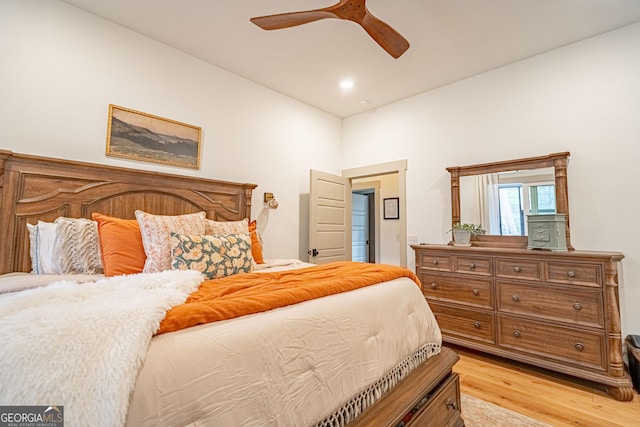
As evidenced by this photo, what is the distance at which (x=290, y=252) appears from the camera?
366cm

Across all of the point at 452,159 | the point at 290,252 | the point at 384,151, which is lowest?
the point at 290,252

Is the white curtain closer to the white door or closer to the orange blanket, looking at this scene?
the orange blanket

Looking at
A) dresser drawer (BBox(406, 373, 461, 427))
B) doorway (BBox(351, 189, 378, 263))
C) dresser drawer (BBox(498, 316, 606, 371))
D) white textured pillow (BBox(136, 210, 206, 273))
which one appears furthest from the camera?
doorway (BBox(351, 189, 378, 263))

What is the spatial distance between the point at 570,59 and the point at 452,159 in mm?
1332

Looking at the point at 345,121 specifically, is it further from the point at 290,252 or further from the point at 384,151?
the point at 290,252

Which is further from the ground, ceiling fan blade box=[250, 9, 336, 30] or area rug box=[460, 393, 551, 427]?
ceiling fan blade box=[250, 9, 336, 30]

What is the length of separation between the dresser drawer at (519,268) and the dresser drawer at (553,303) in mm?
79

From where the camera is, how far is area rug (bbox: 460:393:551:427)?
1786 mm

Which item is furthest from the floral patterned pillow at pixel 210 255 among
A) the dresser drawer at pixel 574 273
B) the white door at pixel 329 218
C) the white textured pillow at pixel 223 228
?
the dresser drawer at pixel 574 273

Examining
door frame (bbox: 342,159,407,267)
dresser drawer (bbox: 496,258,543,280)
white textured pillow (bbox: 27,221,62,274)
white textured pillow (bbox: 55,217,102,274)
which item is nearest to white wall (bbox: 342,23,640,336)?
door frame (bbox: 342,159,407,267)

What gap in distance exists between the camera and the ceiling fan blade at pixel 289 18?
1.75 m

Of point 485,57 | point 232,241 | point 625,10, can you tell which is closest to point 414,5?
point 485,57

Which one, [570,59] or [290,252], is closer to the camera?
[570,59]

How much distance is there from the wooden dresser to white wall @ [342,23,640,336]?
1.34 ft
